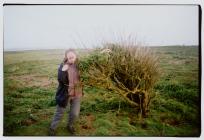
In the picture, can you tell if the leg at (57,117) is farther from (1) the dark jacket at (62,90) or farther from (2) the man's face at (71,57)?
(2) the man's face at (71,57)

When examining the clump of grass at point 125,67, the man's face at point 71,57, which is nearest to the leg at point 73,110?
the clump of grass at point 125,67

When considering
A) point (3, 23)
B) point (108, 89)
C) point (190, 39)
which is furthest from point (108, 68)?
point (3, 23)

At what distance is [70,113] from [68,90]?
0.18 meters

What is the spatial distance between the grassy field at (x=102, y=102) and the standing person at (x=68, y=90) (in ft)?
0.13

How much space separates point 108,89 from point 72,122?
389 millimetres

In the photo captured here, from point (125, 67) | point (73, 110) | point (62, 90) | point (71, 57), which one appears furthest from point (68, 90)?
point (125, 67)

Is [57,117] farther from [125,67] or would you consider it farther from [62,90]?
[125,67]

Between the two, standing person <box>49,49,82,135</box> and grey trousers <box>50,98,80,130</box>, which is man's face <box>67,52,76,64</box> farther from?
grey trousers <box>50,98,80,130</box>

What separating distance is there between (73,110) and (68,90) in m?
0.16

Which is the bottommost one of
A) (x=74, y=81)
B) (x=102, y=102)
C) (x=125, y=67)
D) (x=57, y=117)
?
(x=57, y=117)

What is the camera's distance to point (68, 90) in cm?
304

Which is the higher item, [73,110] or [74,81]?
[74,81]

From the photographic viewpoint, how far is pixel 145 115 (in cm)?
302

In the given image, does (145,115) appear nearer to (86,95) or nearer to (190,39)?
(86,95)
